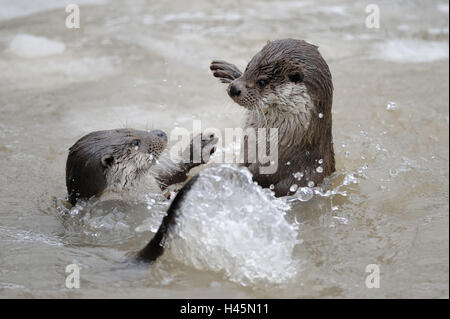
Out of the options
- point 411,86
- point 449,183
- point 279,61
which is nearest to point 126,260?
point 279,61

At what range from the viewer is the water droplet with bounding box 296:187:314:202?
2973 mm

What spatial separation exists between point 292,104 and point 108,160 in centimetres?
86

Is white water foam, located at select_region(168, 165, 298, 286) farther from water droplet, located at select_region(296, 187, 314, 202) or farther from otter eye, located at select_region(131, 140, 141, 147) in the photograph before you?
otter eye, located at select_region(131, 140, 141, 147)

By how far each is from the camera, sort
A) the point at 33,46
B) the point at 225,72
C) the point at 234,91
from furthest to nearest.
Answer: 1. the point at 33,46
2. the point at 225,72
3. the point at 234,91

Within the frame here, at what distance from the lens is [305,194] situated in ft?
9.83

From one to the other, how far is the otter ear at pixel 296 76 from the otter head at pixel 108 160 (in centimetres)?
78

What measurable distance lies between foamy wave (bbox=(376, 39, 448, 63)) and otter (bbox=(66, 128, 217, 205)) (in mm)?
2605

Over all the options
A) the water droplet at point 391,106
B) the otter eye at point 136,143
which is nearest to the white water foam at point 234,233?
the otter eye at point 136,143

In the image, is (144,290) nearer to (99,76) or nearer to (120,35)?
(99,76)

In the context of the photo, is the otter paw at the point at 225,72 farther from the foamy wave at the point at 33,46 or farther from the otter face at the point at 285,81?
the foamy wave at the point at 33,46

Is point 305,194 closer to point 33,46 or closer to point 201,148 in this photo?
point 201,148

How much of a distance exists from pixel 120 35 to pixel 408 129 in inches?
104

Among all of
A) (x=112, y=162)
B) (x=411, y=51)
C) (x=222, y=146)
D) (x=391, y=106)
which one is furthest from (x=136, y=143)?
(x=411, y=51)

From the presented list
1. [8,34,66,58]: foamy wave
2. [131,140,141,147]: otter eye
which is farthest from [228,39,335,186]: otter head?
[8,34,66,58]: foamy wave
